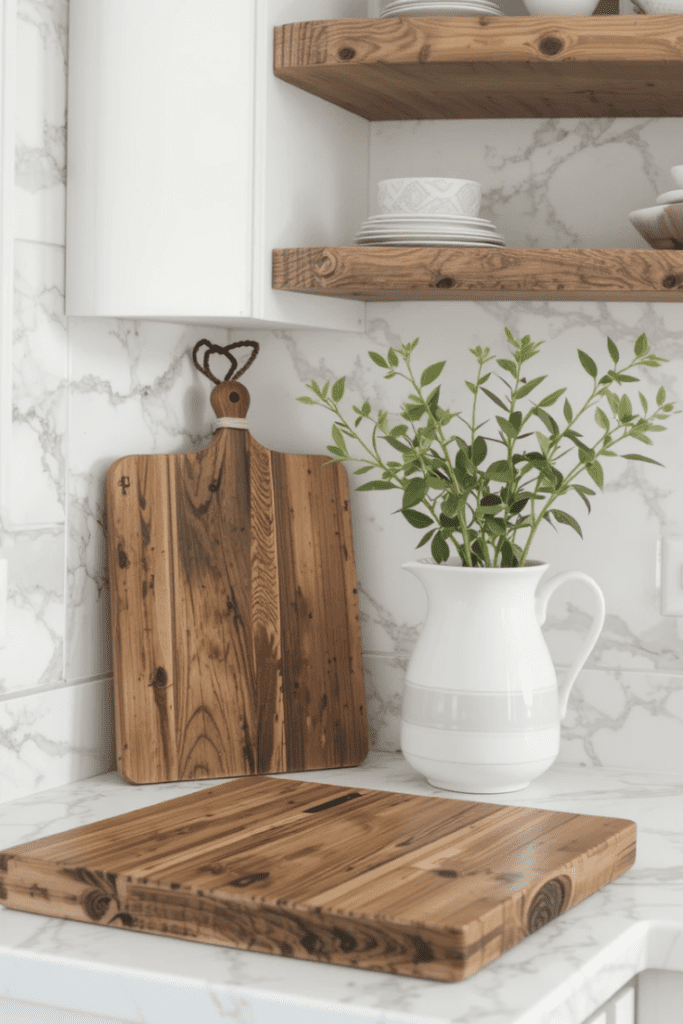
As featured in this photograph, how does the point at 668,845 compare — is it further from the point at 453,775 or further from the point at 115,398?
the point at 115,398

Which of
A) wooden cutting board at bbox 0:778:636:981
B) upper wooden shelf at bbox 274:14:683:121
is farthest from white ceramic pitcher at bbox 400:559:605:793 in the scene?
upper wooden shelf at bbox 274:14:683:121

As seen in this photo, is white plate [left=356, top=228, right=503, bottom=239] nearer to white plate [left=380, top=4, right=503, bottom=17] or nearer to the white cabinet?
the white cabinet

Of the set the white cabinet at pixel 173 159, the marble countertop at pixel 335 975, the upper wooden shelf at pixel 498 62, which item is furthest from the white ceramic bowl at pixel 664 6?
the marble countertop at pixel 335 975

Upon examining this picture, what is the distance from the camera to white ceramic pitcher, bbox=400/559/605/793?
1.35m

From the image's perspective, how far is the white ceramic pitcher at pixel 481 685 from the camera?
4.44ft

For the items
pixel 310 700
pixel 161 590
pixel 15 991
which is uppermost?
pixel 161 590

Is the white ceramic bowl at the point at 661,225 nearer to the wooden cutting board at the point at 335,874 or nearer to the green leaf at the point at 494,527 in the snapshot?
the green leaf at the point at 494,527

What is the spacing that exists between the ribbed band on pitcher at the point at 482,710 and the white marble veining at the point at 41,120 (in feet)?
2.09

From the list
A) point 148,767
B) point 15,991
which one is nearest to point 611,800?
point 148,767

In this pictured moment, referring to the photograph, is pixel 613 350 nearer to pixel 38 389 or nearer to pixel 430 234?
pixel 430 234

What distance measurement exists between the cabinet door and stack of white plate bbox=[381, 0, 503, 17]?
167 millimetres

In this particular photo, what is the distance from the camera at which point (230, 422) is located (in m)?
1.56

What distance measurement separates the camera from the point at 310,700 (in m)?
1.54

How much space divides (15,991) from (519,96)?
1.06 meters
